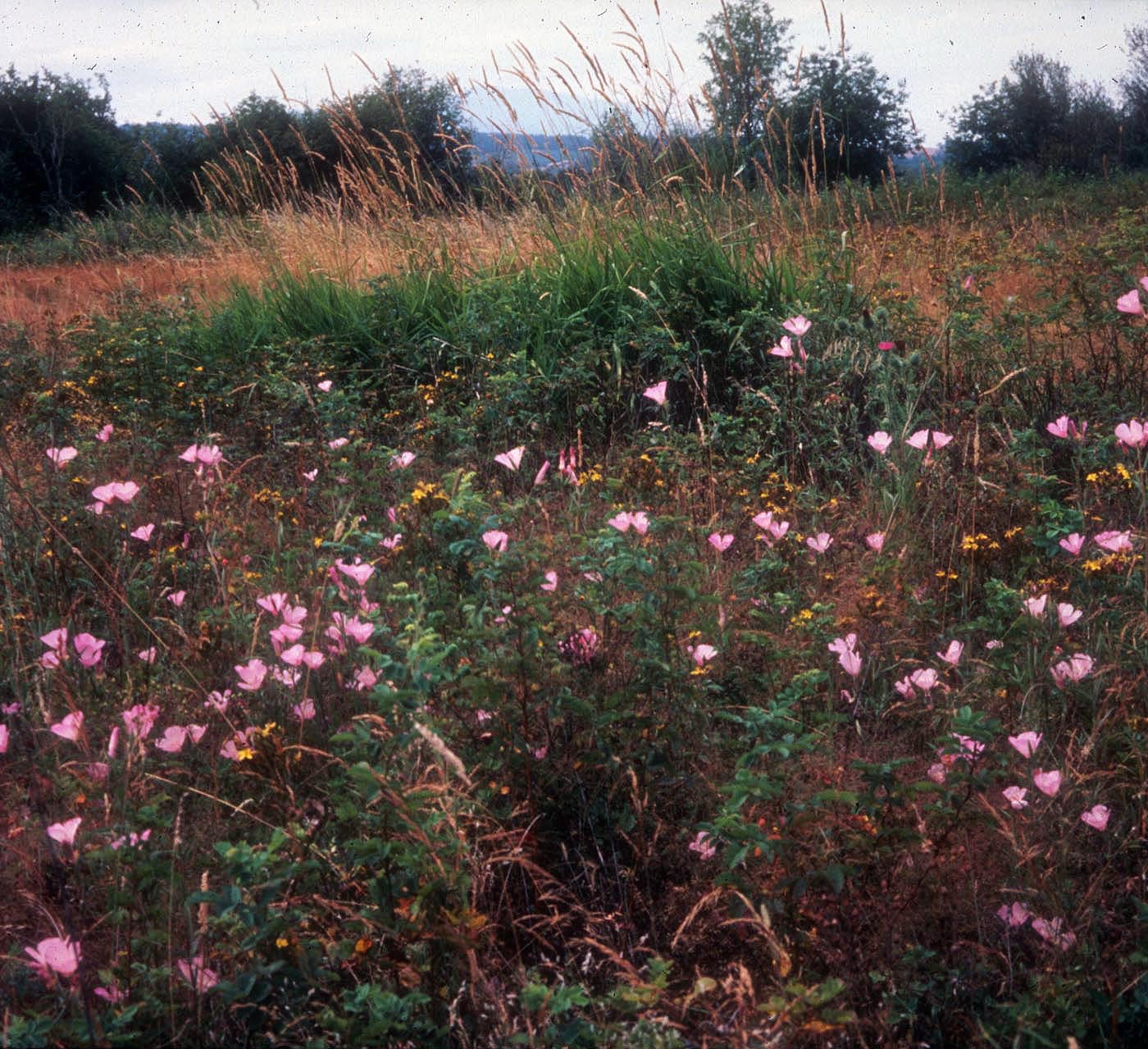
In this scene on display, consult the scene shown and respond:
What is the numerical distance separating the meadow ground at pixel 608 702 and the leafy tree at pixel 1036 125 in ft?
50.6

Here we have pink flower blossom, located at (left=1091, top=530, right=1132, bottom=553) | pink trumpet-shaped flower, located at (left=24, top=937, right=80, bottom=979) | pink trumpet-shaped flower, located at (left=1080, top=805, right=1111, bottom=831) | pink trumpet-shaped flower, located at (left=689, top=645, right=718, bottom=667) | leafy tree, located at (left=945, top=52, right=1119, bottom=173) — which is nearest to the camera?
pink trumpet-shaped flower, located at (left=24, top=937, right=80, bottom=979)

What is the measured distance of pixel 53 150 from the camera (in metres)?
19.0

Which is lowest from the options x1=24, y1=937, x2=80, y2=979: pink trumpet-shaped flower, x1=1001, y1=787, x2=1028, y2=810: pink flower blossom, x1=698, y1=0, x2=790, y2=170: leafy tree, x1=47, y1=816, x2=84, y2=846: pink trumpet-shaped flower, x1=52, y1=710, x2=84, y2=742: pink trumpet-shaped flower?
x1=1001, y1=787, x2=1028, y2=810: pink flower blossom

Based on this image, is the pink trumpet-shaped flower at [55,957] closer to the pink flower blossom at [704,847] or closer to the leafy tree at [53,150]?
the pink flower blossom at [704,847]

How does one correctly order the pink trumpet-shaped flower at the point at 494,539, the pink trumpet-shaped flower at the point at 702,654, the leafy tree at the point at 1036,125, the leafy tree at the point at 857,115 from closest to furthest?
the pink trumpet-shaped flower at the point at 494,539
the pink trumpet-shaped flower at the point at 702,654
the leafy tree at the point at 857,115
the leafy tree at the point at 1036,125

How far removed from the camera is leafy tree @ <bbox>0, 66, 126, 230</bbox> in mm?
18516

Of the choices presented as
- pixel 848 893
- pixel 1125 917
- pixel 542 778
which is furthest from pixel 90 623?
pixel 1125 917

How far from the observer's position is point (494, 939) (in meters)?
1.50

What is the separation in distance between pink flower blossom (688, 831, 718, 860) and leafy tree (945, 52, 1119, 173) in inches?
697

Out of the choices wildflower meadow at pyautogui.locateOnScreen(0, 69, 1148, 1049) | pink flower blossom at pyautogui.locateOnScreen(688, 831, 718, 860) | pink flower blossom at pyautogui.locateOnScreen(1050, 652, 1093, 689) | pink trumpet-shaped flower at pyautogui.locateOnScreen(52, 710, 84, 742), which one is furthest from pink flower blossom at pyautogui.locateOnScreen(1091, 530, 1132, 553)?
pink trumpet-shaped flower at pyautogui.locateOnScreen(52, 710, 84, 742)

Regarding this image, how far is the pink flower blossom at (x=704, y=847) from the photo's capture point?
1.55 meters

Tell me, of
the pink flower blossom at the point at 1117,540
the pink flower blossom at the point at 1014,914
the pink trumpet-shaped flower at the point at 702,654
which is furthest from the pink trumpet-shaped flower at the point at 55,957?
the pink flower blossom at the point at 1117,540

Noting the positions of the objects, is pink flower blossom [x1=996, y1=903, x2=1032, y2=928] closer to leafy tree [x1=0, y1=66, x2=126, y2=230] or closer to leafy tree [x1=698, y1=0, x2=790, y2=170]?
leafy tree [x1=698, y1=0, x2=790, y2=170]

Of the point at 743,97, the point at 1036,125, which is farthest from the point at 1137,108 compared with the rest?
the point at 743,97
